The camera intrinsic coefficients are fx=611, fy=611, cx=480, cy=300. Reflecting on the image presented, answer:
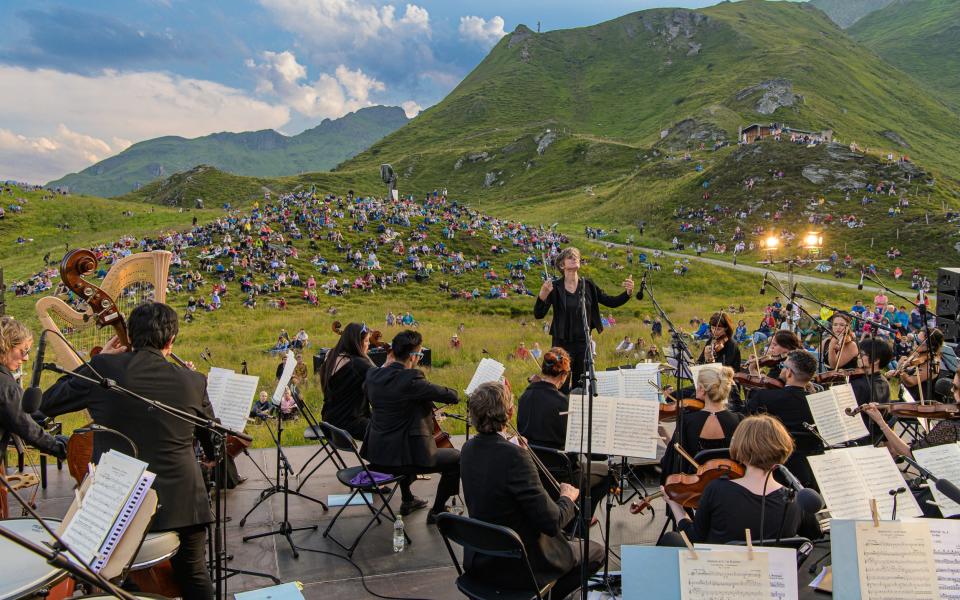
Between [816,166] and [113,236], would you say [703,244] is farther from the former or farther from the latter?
[113,236]

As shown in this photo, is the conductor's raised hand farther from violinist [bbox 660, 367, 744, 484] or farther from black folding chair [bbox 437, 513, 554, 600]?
black folding chair [bbox 437, 513, 554, 600]

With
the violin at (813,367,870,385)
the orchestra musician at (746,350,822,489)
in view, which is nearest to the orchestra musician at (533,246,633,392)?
the orchestra musician at (746,350,822,489)

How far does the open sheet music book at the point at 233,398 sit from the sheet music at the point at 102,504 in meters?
2.30

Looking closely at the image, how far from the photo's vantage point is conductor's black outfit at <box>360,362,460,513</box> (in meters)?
5.85

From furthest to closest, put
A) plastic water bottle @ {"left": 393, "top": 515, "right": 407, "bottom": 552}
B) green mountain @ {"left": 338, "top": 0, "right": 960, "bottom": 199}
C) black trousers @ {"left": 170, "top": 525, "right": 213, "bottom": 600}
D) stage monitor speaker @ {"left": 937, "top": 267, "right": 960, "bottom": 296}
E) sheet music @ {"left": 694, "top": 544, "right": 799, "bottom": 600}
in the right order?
green mountain @ {"left": 338, "top": 0, "right": 960, "bottom": 199} → stage monitor speaker @ {"left": 937, "top": 267, "right": 960, "bottom": 296} → plastic water bottle @ {"left": 393, "top": 515, "right": 407, "bottom": 552} → black trousers @ {"left": 170, "top": 525, "right": 213, "bottom": 600} → sheet music @ {"left": 694, "top": 544, "right": 799, "bottom": 600}

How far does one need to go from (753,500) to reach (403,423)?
3.29 meters

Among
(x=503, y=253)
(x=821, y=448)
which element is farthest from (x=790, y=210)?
(x=821, y=448)

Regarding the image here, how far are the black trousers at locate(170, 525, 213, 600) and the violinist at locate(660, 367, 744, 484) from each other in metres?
3.75

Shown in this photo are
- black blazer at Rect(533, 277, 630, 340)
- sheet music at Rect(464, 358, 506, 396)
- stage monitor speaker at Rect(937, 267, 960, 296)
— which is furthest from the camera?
stage monitor speaker at Rect(937, 267, 960, 296)

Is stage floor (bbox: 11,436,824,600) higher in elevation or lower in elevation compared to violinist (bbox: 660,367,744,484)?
lower

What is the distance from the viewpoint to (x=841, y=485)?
367 cm

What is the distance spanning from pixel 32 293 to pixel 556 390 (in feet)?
110

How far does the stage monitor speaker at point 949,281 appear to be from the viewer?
1166cm

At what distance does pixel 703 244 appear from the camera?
49.8 m
